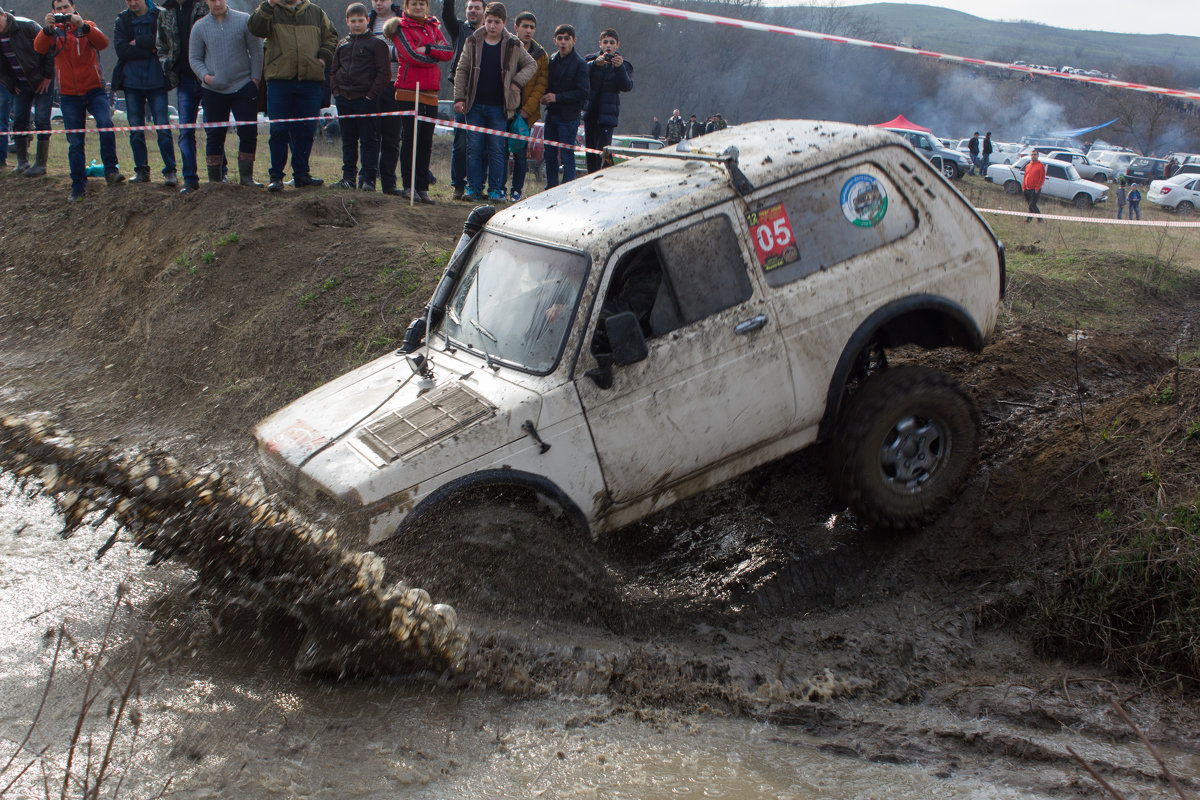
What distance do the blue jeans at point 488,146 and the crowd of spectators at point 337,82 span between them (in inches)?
0.6

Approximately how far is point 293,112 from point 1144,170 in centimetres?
3660

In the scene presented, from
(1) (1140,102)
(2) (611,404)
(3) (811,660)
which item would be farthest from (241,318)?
(1) (1140,102)

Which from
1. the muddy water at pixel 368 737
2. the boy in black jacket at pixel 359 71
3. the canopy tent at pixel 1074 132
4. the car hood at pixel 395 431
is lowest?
the muddy water at pixel 368 737

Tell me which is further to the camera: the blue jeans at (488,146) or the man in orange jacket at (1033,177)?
the man in orange jacket at (1033,177)

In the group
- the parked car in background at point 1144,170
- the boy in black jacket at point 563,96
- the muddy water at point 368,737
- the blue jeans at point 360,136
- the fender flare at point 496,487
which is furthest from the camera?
the parked car in background at point 1144,170

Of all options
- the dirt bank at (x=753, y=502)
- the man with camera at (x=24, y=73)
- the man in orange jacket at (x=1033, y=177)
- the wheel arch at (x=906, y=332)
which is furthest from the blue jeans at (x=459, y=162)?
the man in orange jacket at (x=1033, y=177)

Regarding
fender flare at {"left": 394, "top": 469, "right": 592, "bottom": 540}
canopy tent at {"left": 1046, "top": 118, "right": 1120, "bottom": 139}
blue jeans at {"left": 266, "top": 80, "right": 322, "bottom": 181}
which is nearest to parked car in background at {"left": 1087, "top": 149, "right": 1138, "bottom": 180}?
canopy tent at {"left": 1046, "top": 118, "right": 1120, "bottom": 139}

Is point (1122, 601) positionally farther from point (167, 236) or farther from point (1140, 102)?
point (1140, 102)

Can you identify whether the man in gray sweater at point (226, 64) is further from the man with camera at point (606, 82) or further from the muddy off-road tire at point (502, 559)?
the muddy off-road tire at point (502, 559)

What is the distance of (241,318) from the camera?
323 inches

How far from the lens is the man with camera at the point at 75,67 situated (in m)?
10.2

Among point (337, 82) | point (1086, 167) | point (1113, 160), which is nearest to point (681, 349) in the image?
point (337, 82)

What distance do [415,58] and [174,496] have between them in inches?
285

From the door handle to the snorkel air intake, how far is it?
147cm
